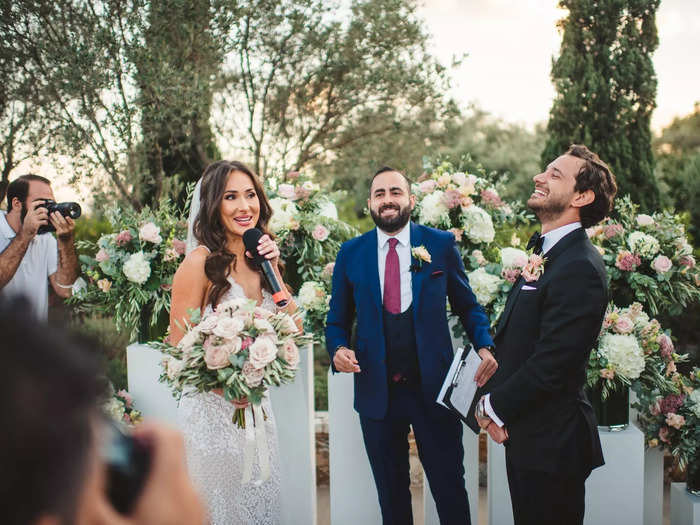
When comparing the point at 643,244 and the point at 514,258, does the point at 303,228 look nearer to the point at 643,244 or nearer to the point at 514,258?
the point at 514,258

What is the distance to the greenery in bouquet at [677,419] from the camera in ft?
10.9

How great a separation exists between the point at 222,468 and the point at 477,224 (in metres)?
2.21

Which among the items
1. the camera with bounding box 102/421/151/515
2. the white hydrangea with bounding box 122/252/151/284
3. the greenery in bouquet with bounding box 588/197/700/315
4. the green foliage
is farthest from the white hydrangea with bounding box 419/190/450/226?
the green foliage

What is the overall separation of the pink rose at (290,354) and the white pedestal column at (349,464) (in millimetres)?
1107

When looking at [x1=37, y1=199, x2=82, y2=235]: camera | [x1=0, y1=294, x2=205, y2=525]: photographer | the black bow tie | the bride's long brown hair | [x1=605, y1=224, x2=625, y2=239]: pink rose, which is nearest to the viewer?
[x1=0, y1=294, x2=205, y2=525]: photographer

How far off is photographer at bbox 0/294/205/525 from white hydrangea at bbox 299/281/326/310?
2.90 metres

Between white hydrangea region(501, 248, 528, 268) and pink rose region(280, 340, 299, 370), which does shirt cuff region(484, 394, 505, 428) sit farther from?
white hydrangea region(501, 248, 528, 268)

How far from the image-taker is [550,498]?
2459 mm

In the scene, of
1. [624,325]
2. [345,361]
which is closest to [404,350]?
[345,361]

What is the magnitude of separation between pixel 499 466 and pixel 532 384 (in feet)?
4.50

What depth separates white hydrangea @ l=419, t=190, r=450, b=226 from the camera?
3705mm

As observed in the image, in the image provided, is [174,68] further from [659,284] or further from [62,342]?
[62,342]

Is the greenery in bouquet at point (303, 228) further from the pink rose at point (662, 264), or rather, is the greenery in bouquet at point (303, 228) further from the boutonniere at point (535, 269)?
the pink rose at point (662, 264)

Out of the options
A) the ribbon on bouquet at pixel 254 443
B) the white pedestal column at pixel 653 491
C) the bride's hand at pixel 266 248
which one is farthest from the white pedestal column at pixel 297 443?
the white pedestal column at pixel 653 491
